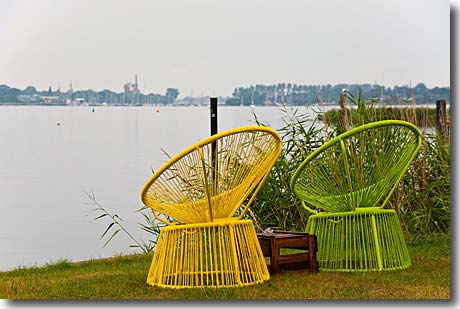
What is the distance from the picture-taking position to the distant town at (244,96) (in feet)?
19.1

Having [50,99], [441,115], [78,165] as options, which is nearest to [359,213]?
[441,115]

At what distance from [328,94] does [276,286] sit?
2.80 m

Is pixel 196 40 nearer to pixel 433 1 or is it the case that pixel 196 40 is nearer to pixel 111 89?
pixel 111 89

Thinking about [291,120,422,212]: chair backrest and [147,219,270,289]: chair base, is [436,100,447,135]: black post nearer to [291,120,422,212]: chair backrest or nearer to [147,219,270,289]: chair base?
[291,120,422,212]: chair backrest

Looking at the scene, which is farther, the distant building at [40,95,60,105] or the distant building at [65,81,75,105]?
the distant building at [65,81,75,105]

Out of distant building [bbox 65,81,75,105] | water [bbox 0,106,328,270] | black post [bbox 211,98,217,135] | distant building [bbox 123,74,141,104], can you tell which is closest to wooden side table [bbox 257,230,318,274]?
black post [bbox 211,98,217,135]

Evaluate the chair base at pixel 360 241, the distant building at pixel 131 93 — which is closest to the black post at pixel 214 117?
the chair base at pixel 360 241

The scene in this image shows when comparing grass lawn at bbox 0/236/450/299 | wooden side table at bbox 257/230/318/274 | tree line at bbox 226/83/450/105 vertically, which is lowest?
grass lawn at bbox 0/236/450/299

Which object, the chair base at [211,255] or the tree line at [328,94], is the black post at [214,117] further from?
the chair base at [211,255]


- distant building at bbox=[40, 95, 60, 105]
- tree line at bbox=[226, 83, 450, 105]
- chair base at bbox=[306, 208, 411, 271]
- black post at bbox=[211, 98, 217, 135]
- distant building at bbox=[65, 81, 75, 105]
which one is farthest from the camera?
distant building at bbox=[65, 81, 75, 105]

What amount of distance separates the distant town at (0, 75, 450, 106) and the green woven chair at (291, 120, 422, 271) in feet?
4.41

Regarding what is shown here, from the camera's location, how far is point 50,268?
4.87 m

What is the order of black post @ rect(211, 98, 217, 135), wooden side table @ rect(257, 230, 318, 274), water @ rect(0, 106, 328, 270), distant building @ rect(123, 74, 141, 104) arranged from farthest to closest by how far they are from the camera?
distant building @ rect(123, 74, 141, 104)
water @ rect(0, 106, 328, 270)
black post @ rect(211, 98, 217, 135)
wooden side table @ rect(257, 230, 318, 274)

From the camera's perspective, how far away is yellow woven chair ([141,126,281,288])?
142 inches
